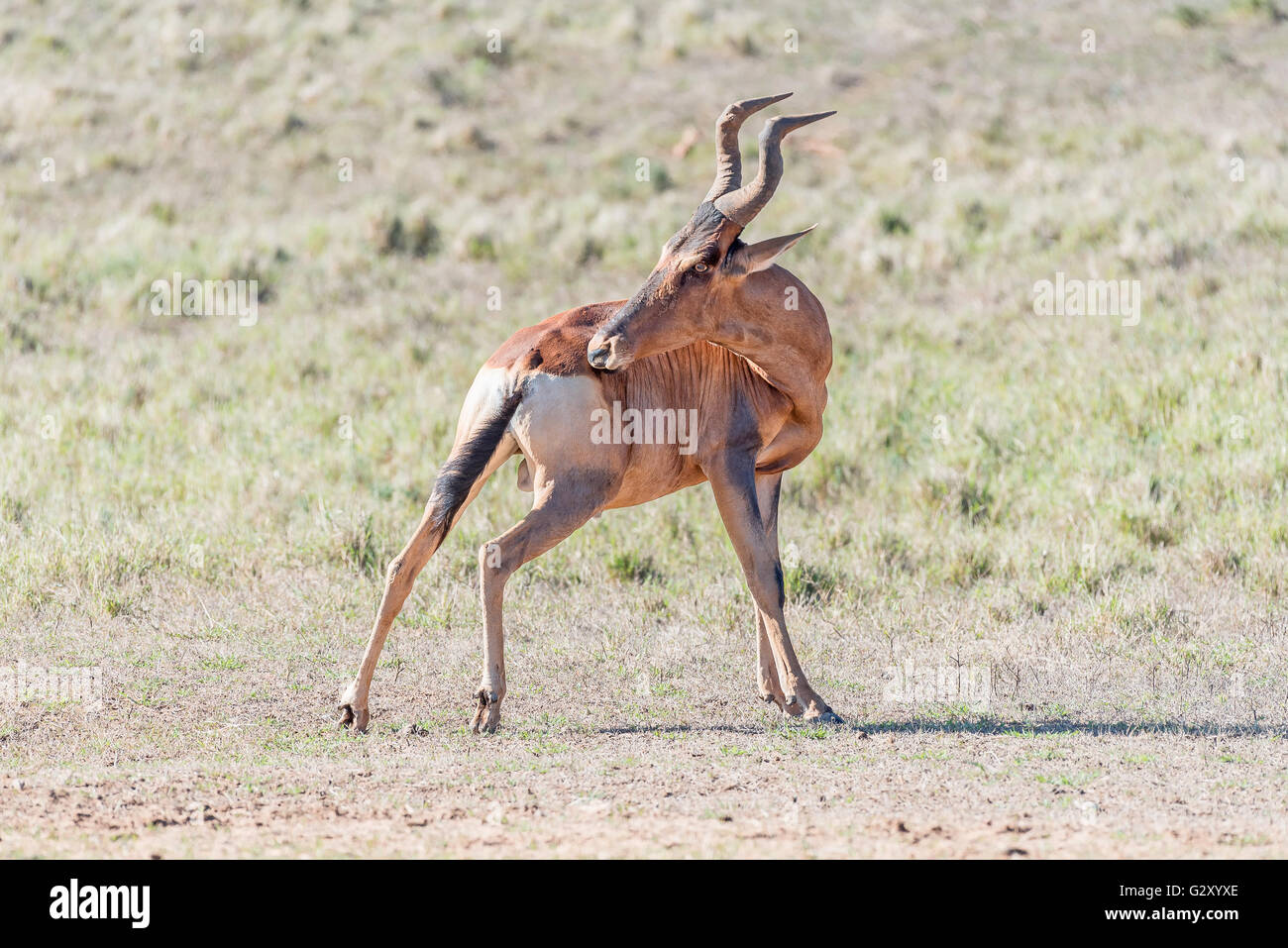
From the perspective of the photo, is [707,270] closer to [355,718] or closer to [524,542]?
[524,542]

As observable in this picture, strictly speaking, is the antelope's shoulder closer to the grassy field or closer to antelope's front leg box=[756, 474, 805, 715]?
antelope's front leg box=[756, 474, 805, 715]

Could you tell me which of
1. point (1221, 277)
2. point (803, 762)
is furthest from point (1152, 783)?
point (1221, 277)

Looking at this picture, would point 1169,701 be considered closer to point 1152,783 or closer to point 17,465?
point 1152,783

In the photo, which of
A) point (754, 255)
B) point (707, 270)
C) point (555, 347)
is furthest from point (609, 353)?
point (754, 255)

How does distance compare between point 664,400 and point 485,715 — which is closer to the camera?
point 485,715

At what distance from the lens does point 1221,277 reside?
675 inches

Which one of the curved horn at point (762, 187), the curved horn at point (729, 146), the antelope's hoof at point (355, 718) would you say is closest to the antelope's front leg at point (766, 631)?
the curved horn at point (762, 187)

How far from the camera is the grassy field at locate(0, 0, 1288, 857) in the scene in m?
6.25

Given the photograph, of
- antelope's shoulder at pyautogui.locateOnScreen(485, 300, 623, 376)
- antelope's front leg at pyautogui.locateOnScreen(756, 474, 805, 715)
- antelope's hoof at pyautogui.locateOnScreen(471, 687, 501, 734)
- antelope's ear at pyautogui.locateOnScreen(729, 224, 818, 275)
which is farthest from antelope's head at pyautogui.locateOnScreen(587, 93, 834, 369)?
antelope's hoof at pyautogui.locateOnScreen(471, 687, 501, 734)

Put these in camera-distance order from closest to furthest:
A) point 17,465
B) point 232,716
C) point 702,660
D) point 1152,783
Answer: point 1152,783 → point 232,716 → point 702,660 → point 17,465

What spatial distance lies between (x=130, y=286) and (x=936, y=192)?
A: 40.3 feet

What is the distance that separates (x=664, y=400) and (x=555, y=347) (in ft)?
2.11

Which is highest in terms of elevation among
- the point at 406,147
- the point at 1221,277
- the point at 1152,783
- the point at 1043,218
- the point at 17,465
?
the point at 406,147

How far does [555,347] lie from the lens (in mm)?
7371
